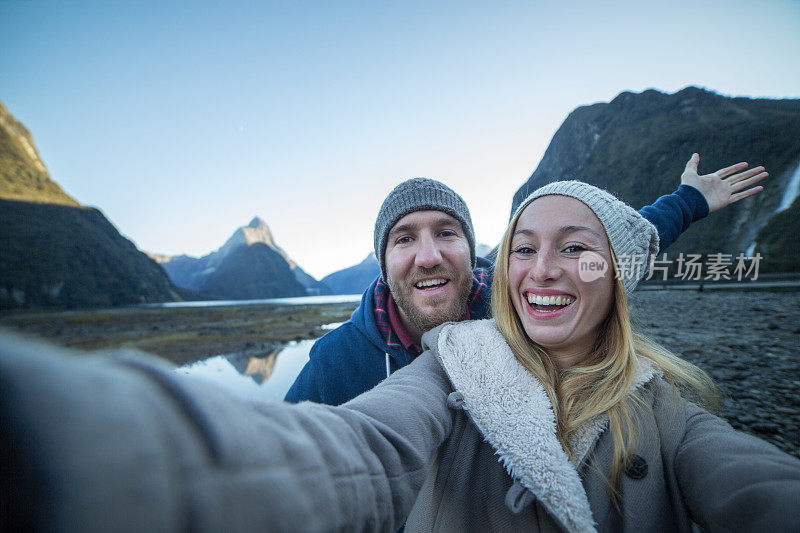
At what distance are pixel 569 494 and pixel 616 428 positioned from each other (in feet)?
1.56

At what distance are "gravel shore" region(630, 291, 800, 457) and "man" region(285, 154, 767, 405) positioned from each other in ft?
4.66

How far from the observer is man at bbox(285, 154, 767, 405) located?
117 inches

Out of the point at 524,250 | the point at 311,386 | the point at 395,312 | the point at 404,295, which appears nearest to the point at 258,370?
the point at 311,386

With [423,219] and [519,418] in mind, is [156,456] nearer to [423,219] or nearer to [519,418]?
[519,418]

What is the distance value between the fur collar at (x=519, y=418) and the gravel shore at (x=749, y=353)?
1076mm

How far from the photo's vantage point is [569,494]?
4.63 ft

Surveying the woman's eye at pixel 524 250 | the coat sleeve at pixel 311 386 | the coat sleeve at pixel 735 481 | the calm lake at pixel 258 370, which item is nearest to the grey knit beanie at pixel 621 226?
the woman's eye at pixel 524 250

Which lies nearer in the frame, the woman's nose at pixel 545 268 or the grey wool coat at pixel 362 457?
the grey wool coat at pixel 362 457

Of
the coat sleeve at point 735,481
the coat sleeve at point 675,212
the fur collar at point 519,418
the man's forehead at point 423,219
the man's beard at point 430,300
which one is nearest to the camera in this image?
the coat sleeve at point 735,481

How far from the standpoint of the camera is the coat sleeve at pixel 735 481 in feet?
3.82

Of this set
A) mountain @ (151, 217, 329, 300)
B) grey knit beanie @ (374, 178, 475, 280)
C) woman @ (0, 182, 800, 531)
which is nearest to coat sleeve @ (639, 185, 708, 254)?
woman @ (0, 182, 800, 531)

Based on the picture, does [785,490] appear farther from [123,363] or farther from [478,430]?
[123,363]

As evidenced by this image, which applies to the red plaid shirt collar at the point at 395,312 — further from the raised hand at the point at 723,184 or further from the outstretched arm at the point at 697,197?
the raised hand at the point at 723,184

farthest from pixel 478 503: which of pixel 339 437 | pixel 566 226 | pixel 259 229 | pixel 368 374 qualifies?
pixel 259 229
